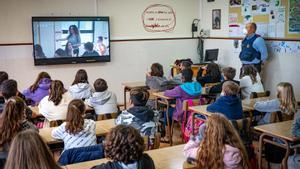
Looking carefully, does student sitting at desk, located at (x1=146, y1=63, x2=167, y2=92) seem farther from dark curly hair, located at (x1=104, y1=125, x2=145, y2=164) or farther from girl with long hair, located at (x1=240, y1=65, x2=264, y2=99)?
dark curly hair, located at (x1=104, y1=125, x2=145, y2=164)

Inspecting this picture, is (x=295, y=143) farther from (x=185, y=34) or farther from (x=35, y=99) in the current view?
(x=185, y=34)

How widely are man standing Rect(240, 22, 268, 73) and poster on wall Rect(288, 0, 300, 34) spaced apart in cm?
58

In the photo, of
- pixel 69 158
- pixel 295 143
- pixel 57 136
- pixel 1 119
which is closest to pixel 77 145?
pixel 57 136

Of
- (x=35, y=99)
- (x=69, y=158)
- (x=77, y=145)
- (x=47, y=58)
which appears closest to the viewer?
(x=69, y=158)

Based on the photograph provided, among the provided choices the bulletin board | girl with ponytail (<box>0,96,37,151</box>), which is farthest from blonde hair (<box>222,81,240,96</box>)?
the bulletin board

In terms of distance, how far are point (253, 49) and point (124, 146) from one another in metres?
5.60

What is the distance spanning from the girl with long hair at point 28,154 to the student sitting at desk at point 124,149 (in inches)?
16.4

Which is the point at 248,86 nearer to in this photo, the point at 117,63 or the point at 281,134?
the point at 281,134

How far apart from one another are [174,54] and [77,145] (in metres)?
6.01

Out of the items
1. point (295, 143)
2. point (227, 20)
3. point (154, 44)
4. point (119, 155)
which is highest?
point (227, 20)

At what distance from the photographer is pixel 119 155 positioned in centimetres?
212

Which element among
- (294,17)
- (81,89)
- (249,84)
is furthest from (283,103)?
(294,17)

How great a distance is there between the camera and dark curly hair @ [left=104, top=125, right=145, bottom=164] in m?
2.12

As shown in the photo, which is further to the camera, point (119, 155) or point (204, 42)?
point (204, 42)
